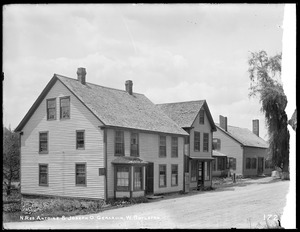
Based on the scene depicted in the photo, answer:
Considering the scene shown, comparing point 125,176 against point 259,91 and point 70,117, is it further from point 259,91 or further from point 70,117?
point 259,91

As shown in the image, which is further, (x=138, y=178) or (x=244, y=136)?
(x=244, y=136)

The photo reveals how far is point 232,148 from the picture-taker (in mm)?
50469

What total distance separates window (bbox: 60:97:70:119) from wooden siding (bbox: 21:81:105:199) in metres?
0.25

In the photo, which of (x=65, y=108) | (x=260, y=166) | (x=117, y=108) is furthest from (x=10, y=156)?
(x=260, y=166)

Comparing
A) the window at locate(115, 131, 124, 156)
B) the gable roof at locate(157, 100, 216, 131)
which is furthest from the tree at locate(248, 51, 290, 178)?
Answer: the window at locate(115, 131, 124, 156)

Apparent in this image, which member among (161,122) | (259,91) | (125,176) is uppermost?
(259,91)

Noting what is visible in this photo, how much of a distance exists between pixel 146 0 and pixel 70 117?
Result: 19655 millimetres

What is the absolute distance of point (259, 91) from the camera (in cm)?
3916

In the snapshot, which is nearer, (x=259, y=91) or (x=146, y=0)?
(x=146, y=0)

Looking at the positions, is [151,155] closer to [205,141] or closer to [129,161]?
[129,161]

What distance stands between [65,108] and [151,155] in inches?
283

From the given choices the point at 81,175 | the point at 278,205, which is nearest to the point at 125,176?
the point at 81,175

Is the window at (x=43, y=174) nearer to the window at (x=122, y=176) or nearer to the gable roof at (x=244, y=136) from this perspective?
the window at (x=122, y=176)

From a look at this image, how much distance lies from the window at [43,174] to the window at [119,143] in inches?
205
